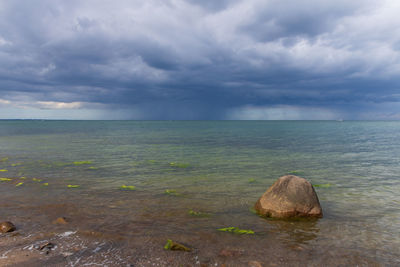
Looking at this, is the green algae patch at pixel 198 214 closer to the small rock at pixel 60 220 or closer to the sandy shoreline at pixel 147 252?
the sandy shoreline at pixel 147 252

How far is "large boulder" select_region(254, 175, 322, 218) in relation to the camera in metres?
9.55

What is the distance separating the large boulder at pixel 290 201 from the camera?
9.55 metres

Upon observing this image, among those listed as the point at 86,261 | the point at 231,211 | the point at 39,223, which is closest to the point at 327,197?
the point at 231,211

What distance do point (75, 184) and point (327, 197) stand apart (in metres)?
13.7

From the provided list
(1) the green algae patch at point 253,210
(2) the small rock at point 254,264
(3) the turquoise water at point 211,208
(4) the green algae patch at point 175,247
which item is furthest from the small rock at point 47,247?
(1) the green algae patch at point 253,210

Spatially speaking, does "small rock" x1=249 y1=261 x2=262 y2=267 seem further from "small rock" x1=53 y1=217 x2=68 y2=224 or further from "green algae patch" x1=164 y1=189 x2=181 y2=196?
"green algae patch" x1=164 y1=189 x2=181 y2=196

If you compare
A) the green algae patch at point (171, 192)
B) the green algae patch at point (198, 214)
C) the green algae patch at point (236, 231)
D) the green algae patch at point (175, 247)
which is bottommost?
the green algae patch at point (171, 192)

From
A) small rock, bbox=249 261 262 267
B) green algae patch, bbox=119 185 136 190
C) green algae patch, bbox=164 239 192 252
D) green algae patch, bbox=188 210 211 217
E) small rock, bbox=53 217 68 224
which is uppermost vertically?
green algae patch, bbox=164 239 192 252

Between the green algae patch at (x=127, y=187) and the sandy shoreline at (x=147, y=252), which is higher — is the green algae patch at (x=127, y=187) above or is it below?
below

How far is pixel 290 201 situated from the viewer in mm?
9680

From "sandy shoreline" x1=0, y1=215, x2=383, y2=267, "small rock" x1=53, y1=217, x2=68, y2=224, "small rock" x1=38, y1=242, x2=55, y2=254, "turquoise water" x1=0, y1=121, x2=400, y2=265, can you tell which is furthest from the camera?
"small rock" x1=53, y1=217, x2=68, y2=224

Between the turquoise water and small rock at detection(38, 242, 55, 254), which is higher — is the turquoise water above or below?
below

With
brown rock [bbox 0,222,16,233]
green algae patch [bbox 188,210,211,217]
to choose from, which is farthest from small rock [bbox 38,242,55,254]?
green algae patch [bbox 188,210,211,217]

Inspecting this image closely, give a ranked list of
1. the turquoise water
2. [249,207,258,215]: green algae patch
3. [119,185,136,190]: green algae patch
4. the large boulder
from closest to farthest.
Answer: the turquoise water
the large boulder
[249,207,258,215]: green algae patch
[119,185,136,190]: green algae patch
